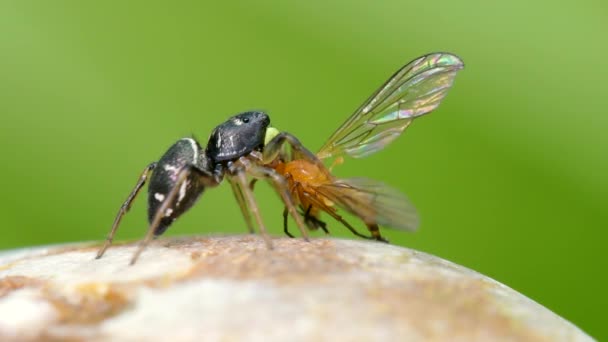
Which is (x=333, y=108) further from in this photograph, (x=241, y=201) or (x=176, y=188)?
(x=176, y=188)

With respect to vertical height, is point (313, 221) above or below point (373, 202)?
below

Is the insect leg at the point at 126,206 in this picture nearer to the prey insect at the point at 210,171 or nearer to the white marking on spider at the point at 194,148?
the prey insect at the point at 210,171

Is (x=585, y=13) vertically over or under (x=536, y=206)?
over

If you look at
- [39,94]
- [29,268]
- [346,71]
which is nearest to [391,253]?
[29,268]

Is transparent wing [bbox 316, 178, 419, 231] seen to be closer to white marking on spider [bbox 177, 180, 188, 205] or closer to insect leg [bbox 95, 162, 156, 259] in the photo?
white marking on spider [bbox 177, 180, 188, 205]

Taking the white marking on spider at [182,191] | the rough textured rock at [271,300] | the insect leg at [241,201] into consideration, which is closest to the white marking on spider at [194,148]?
the white marking on spider at [182,191]

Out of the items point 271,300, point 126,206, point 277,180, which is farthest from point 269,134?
point 271,300

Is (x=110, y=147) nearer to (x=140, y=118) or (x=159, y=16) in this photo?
(x=140, y=118)
